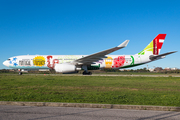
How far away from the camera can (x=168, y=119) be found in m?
4.94

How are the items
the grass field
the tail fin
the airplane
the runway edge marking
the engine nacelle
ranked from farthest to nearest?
the tail fin < the airplane < the engine nacelle < the grass field < the runway edge marking

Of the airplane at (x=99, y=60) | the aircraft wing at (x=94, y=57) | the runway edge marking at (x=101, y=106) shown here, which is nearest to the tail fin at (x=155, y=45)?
the airplane at (x=99, y=60)

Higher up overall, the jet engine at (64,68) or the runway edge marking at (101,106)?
the jet engine at (64,68)

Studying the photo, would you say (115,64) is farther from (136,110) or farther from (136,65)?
(136,110)

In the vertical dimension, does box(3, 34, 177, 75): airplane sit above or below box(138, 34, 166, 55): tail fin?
below

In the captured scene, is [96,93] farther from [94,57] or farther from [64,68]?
[94,57]

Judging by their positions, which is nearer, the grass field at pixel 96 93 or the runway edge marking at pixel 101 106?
the runway edge marking at pixel 101 106

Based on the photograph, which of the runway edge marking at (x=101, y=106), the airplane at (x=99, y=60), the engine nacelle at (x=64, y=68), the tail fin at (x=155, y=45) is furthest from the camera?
the tail fin at (x=155, y=45)

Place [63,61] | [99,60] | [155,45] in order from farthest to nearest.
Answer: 1. [155,45]
2. [63,61]
3. [99,60]

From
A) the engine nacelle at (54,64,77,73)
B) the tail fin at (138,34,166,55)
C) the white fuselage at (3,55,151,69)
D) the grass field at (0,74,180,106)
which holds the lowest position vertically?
the grass field at (0,74,180,106)

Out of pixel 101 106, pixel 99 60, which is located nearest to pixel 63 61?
pixel 99 60

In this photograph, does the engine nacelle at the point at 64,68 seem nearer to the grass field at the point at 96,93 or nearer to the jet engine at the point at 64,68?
the jet engine at the point at 64,68

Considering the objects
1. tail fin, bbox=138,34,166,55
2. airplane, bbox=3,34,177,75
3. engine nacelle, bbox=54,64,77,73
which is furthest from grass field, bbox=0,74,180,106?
tail fin, bbox=138,34,166,55

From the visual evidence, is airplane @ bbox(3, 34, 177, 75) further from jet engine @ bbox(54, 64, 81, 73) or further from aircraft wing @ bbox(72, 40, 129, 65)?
jet engine @ bbox(54, 64, 81, 73)
